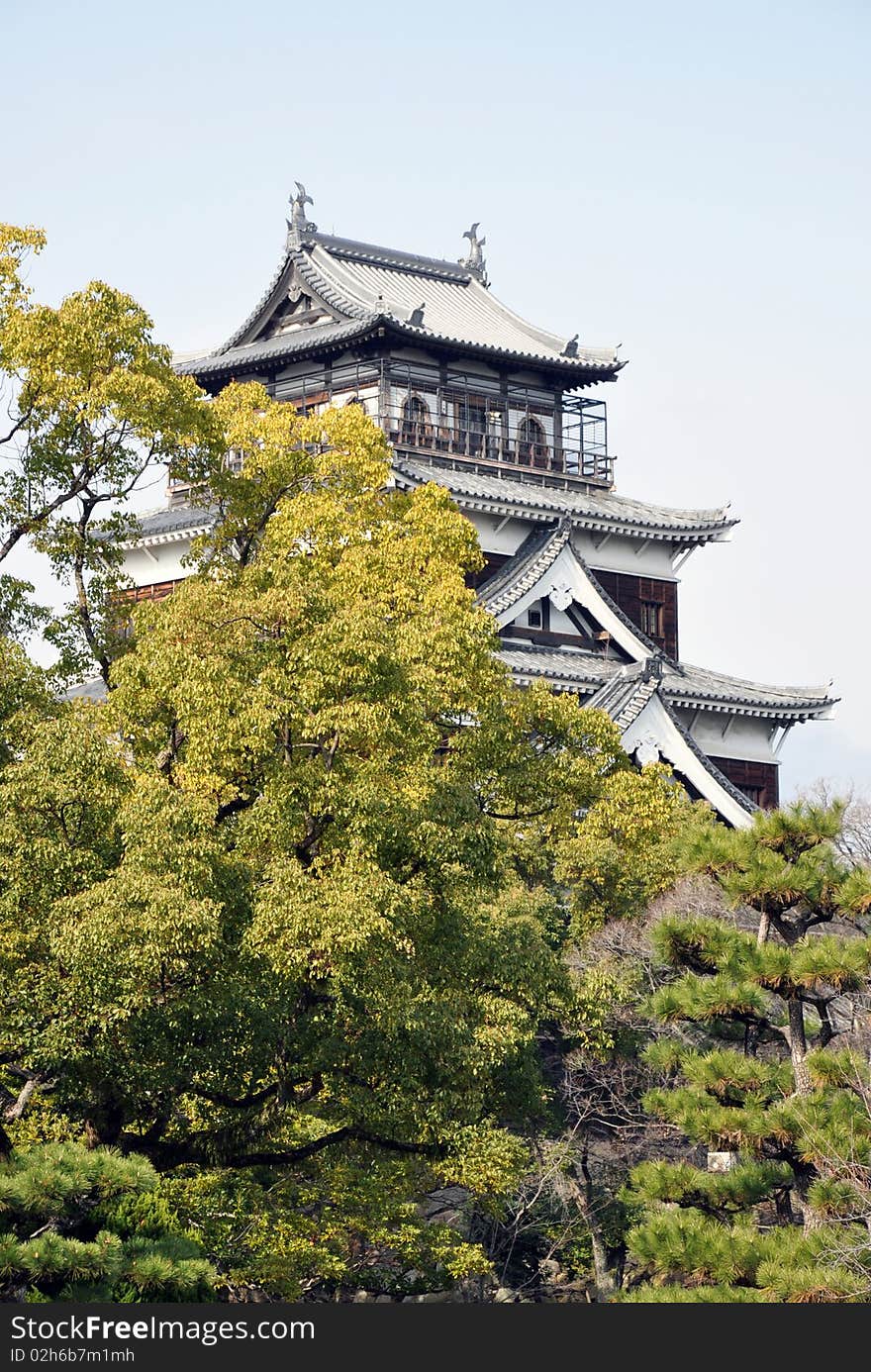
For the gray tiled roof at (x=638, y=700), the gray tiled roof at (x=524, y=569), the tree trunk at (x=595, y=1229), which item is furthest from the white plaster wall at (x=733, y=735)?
the tree trunk at (x=595, y=1229)

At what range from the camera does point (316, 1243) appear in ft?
74.5

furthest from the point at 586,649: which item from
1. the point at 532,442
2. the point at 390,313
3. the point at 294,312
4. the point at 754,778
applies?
the point at 294,312

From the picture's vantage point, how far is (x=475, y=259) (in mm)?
50188

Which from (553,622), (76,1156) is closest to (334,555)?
(76,1156)

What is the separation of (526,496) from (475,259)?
11.2m

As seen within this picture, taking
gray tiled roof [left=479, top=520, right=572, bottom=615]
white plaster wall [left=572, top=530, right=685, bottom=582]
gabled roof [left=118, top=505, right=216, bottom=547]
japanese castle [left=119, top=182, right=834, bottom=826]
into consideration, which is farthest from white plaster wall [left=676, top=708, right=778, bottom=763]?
gabled roof [left=118, top=505, right=216, bottom=547]

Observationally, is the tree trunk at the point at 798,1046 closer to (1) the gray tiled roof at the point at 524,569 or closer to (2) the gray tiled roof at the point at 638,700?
(2) the gray tiled roof at the point at 638,700

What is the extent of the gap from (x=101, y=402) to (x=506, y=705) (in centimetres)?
562

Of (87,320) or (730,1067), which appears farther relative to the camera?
(87,320)

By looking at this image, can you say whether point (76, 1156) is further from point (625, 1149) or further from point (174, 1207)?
point (625, 1149)

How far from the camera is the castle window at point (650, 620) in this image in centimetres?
4325

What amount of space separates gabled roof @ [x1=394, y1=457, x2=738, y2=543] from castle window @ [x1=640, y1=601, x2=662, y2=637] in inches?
56.1

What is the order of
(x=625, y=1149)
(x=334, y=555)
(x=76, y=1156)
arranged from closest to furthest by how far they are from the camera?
(x=76, y=1156) → (x=334, y=555) → (x=625, y=1149)

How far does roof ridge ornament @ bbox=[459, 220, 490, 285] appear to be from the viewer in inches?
1950
